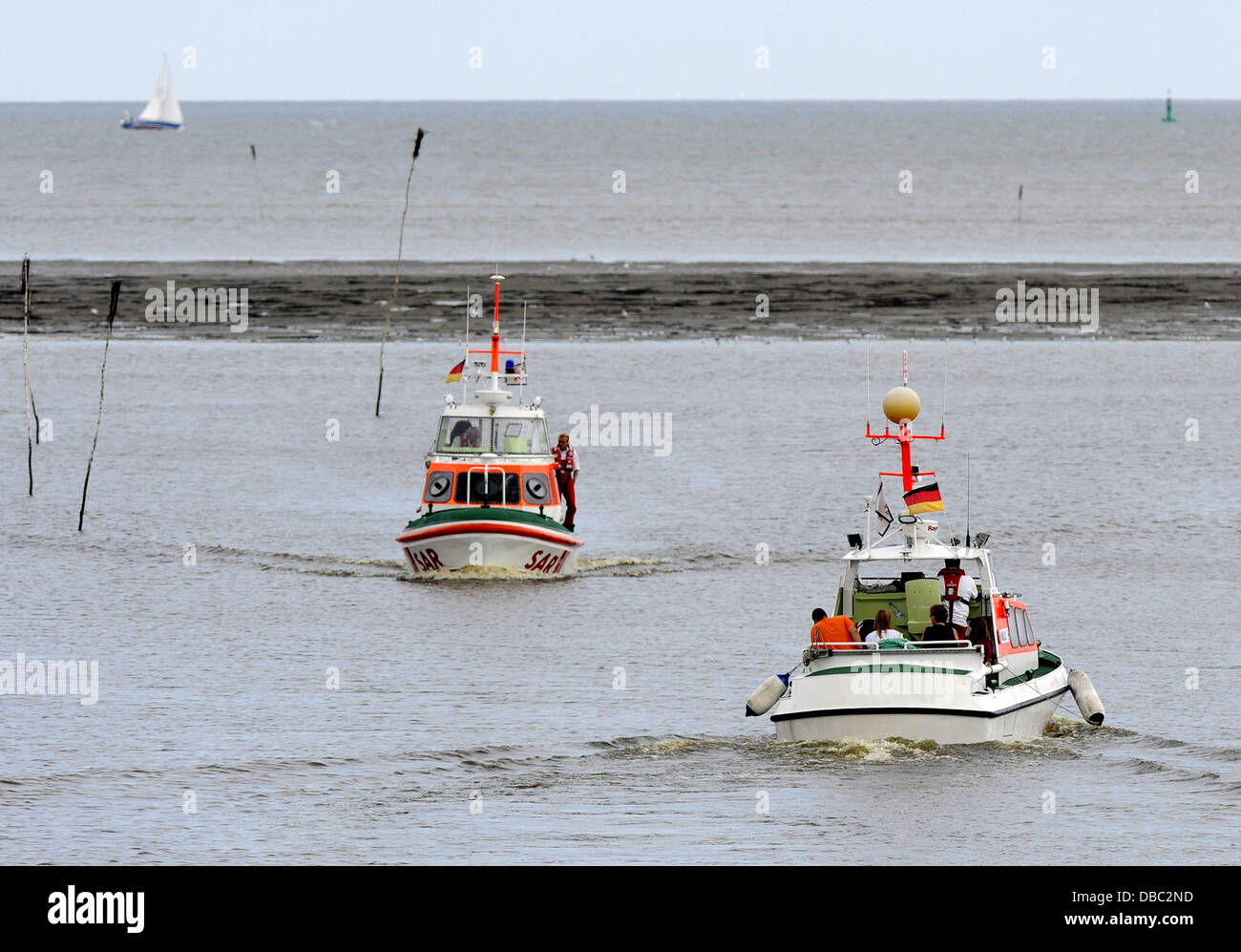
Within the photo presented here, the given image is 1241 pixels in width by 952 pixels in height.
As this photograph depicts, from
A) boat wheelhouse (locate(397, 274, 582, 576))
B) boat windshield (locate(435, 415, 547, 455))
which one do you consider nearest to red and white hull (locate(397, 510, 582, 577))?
boat wheelhouse (locate(397, 274, 582, 576))

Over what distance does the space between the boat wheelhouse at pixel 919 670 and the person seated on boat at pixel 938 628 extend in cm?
6

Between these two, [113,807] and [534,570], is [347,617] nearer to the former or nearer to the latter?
[534,570]

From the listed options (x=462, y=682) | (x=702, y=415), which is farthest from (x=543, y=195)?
(x=462, y=682)

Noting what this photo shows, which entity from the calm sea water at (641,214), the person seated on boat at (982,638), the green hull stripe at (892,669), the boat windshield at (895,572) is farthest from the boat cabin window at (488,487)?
the calm sea water at (641,214)

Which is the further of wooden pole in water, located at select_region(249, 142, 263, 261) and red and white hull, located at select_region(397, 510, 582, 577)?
wooden pole in water, located at select_region(249, 142, 263, 261)

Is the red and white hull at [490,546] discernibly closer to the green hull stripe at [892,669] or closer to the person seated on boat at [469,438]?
the person seated on boat at [469,438]

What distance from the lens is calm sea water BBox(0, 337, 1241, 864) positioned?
749 inches

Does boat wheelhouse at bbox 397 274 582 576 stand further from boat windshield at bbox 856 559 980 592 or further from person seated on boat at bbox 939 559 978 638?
person seated on boat at bbox 939 559 978 638

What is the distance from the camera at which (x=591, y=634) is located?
28.0 m

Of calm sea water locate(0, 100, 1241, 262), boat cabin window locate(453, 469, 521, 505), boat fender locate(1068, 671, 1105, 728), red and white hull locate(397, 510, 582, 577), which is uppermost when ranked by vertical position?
calm sea water locate(0, 100, 1241, 262)

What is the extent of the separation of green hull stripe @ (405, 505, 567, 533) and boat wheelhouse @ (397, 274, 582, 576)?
0.05 ft

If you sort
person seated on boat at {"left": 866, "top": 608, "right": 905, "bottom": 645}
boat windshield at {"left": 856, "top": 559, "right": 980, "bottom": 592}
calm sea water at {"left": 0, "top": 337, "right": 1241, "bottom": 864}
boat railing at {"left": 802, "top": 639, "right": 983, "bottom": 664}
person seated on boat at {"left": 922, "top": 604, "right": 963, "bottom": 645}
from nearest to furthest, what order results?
1. calm sea water at {"left": 0, "top": 337, "right": 1241, "bottom": 864}
2. boat railing at {"left": 802, "top": 639, "right": 983, "bottom": 664}
3. person seated on boat at {"left": 866, "top": 608, "right": 905, "bottom": 645}
4. person seated on boat at {"left": 922, "top": 604, "right": 963, "bottom": 645}
5. boat windshield at {"left": 856, "top": 559, "right": 980, "bottom": 592}

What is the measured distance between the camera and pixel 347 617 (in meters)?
29.1

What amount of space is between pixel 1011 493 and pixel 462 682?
16.1m
